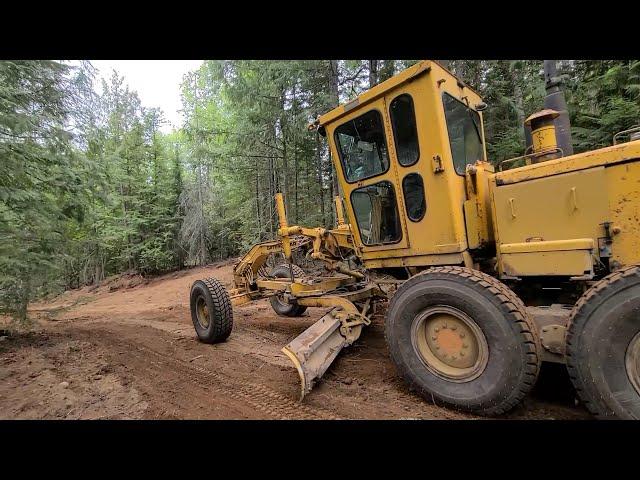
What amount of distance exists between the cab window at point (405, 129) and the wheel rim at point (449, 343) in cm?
156

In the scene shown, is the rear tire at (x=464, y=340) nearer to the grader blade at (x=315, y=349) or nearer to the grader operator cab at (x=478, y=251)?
the grader operator cab at (x=478, y=251)

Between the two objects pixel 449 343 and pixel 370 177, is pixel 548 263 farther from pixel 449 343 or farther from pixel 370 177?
pixel 370 177

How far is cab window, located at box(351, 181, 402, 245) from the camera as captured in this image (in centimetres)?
376

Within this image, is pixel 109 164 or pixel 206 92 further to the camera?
pixel 206 92

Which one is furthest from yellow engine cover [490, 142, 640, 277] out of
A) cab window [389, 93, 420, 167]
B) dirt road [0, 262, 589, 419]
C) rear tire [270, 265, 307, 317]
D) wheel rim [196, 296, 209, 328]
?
wheel rim [196, 296, 209, 328]

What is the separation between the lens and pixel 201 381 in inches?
144

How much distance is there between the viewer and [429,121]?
3.28m

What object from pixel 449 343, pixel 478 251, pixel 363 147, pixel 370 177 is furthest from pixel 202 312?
pixel 478 251

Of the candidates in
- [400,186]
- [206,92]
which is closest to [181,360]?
[400,186]

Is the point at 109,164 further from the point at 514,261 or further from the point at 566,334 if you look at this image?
the point at 566,334

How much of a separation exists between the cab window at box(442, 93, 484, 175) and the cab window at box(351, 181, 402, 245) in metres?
0.75

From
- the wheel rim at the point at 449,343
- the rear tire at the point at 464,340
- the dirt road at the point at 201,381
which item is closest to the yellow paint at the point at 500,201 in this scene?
the rear tire at the point at 464,340

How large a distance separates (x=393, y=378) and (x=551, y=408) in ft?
4.35

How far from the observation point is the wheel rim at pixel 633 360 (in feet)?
7.20
